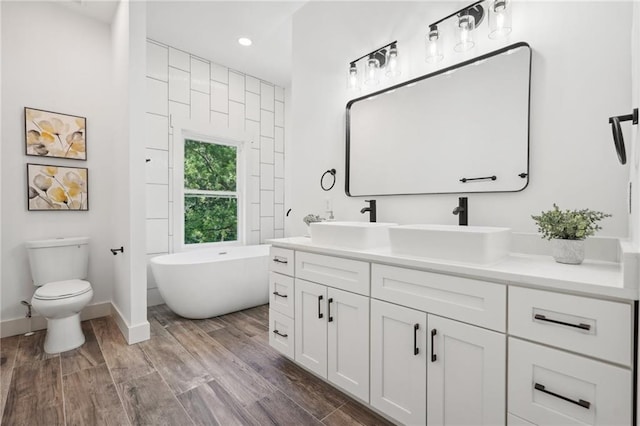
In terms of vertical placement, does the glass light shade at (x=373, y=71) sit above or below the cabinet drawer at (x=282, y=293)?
above

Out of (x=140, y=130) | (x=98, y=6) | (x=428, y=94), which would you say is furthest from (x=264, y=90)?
(x=428, y=94)

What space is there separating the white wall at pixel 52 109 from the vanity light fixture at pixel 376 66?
7.85 feet

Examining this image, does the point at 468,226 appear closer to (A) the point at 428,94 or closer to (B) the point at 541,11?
(A) the point at 428,94

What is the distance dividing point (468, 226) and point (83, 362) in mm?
2708

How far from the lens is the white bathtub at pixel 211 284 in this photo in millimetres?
2721

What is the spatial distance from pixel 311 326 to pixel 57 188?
268 cm

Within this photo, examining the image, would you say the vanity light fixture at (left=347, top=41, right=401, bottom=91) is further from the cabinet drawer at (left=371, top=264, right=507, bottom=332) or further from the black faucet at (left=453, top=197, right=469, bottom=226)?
the cabinet drawer at (left=371, top=264, right=507, bottom=332)

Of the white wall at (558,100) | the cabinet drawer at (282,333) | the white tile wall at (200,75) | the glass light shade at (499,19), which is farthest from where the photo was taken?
the white tile wall at (200,75)

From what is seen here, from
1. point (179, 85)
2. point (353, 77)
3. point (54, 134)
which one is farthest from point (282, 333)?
point (179, 85)

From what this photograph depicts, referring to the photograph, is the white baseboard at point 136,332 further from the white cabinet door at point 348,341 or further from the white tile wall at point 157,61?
the white tile wall at point 157,61

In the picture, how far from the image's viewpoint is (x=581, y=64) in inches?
52.0

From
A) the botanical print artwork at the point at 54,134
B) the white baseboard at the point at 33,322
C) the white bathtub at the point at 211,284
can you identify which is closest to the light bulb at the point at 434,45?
the white bathtub at the point at 211,284

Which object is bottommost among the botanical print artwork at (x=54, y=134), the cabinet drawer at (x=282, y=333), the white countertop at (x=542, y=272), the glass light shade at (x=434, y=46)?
the cabinet drawer at (x=282, y=333)

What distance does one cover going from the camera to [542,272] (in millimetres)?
1047
